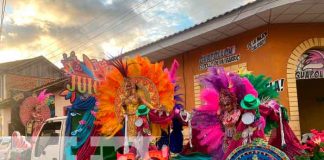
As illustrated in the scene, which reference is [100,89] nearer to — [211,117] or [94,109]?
[94,109]

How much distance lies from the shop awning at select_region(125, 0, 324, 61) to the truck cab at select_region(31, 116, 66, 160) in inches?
181

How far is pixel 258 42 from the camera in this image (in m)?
9.81

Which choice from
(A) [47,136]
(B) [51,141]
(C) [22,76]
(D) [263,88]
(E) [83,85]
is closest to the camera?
(D) [263,88]

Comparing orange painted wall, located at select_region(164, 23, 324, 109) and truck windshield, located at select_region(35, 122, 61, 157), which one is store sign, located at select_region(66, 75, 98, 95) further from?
orange painted wall, located at select_region(164, 23, 324, 109)

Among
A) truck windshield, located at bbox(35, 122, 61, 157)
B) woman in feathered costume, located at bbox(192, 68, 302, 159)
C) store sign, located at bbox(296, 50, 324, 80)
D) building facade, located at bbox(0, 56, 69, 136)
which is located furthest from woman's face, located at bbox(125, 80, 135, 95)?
building facade, located at bbox(0, 56, 69, 136)

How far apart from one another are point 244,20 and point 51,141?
16.3 ft

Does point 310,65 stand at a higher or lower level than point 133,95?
higher

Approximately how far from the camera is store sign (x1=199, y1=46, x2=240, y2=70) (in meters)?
10.6

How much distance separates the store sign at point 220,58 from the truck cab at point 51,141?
17.4 ft

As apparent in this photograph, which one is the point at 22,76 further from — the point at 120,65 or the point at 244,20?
the point at 120,65

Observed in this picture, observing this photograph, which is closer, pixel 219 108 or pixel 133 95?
pixel 219 108

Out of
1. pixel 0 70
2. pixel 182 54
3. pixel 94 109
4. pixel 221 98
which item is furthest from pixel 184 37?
pixel 0 70

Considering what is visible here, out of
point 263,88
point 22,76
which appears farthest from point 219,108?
point 22,76

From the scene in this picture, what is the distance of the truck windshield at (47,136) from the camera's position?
6875 mm
